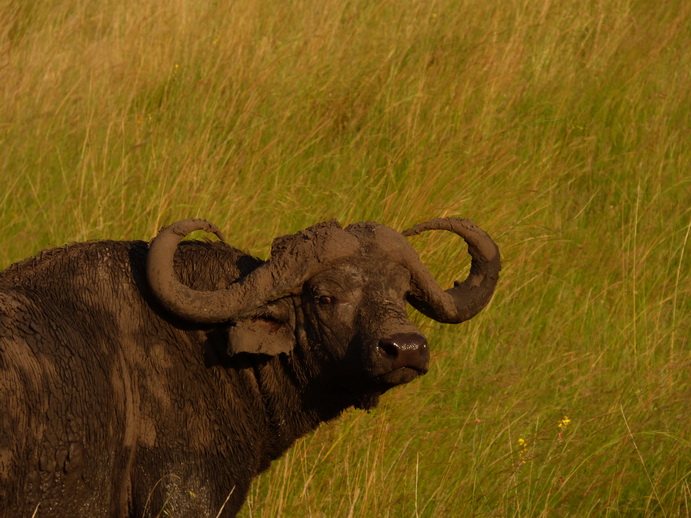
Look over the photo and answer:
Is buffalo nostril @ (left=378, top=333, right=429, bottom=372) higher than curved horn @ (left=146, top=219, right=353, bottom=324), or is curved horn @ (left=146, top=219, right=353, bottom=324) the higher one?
curved horn @ (left=146, top=219, right=353, bottom=324)

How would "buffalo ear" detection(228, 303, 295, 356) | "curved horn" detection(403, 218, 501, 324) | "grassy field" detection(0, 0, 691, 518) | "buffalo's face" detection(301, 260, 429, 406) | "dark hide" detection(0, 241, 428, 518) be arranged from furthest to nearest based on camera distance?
"grassy field" detection(0, 0, 691, 518)
"curved horn" detection(403, 218, 501, 324)
"buffalo ear" detection(228, 303, 295, 356)
"buffalo's face" detection(301, 260, 429, 406)
"dark hide" detection(0, 241, 428, 518)

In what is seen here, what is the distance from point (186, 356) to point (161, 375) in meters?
0.17

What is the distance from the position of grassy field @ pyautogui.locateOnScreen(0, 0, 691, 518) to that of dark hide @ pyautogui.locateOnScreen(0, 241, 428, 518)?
0.45m

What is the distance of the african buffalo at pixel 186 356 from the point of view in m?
5.04

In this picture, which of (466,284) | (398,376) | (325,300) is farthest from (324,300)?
(466,284)

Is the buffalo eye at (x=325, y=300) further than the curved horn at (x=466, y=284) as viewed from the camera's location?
No

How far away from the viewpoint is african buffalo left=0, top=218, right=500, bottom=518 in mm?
5039

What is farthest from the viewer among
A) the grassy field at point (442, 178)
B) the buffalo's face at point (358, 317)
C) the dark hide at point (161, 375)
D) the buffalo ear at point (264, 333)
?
the grassy field at point (442, 178)

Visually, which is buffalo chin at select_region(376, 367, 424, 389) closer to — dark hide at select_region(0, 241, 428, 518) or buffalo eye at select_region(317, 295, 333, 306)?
dark hide at select_region(0, 241, 428, 518)

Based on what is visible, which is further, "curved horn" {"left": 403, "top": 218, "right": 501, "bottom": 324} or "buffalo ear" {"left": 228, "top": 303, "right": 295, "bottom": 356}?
"curved horn" {"left": 403, "top": 218, "right": 501, "bottom": 324}

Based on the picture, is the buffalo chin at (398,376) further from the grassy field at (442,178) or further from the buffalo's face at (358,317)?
the grassy field at (442,178)

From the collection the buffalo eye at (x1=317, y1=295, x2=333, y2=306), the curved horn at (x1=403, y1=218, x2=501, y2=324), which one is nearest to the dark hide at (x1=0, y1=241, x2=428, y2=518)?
the buffalo eye at (x1=317, y1=295, x2=333, y2=306)

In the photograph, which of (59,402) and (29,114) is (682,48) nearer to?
(29,114)

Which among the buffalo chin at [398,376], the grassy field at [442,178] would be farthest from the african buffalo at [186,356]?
the grassy field at [442,178]
